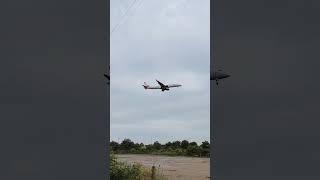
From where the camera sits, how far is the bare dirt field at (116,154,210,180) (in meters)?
6.59

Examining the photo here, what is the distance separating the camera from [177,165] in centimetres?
679

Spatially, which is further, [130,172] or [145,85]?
[130,172]

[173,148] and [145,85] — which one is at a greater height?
[145,85]

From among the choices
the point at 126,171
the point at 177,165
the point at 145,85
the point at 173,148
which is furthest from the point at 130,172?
the point at 145,85

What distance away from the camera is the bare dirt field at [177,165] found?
21.6ft

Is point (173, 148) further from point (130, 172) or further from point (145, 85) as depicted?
point (130, 172)
